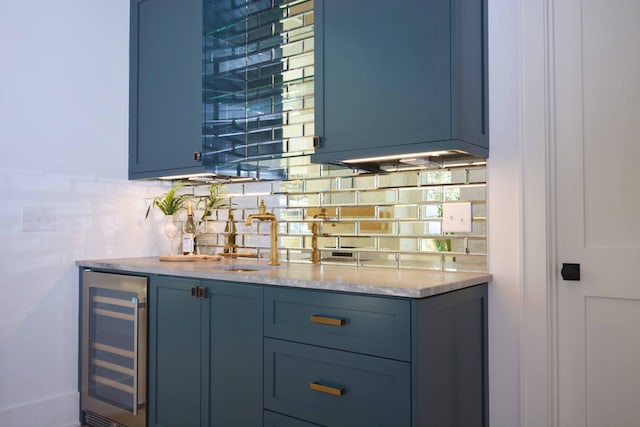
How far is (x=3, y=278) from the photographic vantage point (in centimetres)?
273

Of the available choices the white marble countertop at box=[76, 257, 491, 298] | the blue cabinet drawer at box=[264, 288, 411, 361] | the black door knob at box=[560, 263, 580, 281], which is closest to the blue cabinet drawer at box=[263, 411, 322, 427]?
the blue cabinet drawer at box=[264, 288, 411, 361]

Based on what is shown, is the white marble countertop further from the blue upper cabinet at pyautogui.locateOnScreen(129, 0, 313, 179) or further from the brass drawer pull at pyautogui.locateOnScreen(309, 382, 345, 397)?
the blue upper cabinet at pyautogui.locateOnScreen(129, 0, 313, 179)

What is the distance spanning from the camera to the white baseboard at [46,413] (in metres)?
2.72

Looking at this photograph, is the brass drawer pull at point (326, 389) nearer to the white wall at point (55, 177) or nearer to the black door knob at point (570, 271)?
the black door knob at point (570, 271)

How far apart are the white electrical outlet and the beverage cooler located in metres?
0.32

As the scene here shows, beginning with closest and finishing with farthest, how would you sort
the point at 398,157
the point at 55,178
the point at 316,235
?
1. the point at 398,157
2. the point at 316,235
3. the point at 55,178

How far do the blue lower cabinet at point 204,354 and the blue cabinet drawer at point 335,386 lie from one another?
100mm

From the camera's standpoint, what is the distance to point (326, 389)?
6.26 feet

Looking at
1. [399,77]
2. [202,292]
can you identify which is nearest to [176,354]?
[202,292]

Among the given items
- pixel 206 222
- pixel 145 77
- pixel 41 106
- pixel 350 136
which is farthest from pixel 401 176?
pixel 41 106

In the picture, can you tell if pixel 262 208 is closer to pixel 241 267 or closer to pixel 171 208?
pixel 241 267

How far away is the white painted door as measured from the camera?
1.94 meters

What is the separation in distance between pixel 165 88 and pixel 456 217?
179 centimetres

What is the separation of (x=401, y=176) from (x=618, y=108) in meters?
0.92
